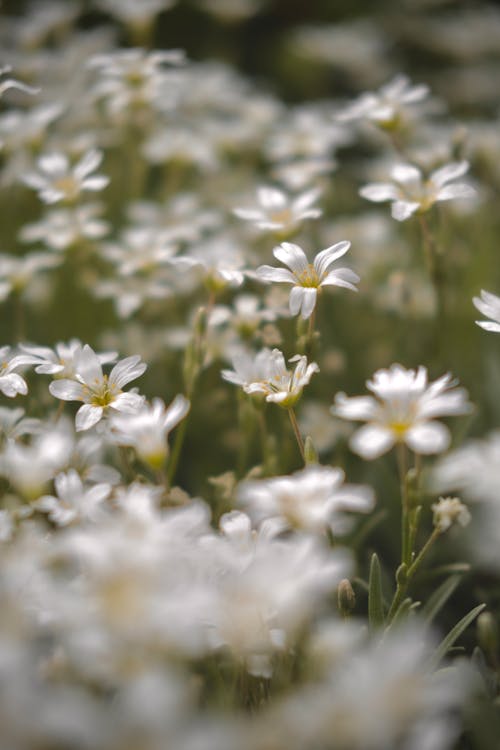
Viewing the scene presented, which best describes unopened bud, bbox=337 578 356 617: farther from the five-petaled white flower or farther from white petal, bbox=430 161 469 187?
white petal, bbox=430 161 469 187

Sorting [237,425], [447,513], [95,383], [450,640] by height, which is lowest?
[237,425]

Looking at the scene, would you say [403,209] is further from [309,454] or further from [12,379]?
[12,379]

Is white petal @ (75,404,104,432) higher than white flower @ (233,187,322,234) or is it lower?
lower

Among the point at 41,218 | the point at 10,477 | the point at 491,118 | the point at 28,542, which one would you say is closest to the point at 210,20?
the point at 491,118

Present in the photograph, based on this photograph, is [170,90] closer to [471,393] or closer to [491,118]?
[471,393]

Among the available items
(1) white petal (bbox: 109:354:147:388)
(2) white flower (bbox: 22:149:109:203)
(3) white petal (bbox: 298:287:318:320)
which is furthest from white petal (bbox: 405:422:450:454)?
(2) white flower (bbox: 22:149:109:203)

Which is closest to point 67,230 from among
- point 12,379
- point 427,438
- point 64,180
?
point 64,180

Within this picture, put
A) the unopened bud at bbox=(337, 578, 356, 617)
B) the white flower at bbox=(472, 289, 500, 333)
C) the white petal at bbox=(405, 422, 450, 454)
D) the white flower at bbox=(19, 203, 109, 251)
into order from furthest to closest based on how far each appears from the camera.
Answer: the white flower at bbox=(19, 203, 109, 251) → the white flower at bbox=(472, 289, 500, 333) → the unopened bud at bbox=(337, 578, 356, 617) → the white petal at bbox=(405, 422, 450, 454)
